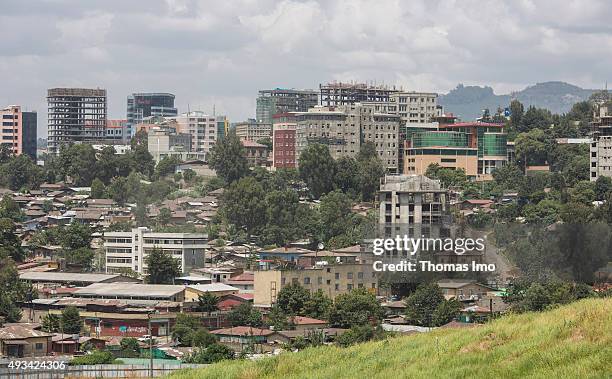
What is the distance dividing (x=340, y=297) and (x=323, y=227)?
31.2m

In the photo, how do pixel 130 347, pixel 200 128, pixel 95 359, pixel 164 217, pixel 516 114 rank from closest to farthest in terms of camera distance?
pixel 95 359
pixel 130 347
pixel 164 217
pixel 516 114
pixel 200 128

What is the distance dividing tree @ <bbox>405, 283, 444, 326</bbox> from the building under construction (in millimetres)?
84833

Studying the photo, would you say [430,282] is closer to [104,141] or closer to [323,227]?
[323,227]

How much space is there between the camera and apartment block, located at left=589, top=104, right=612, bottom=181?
311 feet

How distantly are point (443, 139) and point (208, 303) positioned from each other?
5195cm

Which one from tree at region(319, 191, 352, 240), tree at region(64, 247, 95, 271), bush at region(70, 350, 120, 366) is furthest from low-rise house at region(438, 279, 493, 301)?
tree at region(319, 191, 352, 240)

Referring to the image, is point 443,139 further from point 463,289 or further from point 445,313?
point 445,313

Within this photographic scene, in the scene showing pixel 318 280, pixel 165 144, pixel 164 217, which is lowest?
pixel 318 280

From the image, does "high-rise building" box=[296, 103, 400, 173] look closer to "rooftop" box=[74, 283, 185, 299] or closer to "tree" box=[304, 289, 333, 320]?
"rooftop" box=[74, 283, 185, 299]

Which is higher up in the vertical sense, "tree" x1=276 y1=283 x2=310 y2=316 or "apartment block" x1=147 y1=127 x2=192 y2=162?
"apartment block" x1=147 y1=127 x2=192 y2=162

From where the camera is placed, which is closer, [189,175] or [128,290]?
[128,290]

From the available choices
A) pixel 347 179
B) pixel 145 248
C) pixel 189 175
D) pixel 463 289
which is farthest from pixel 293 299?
pixel 189 175

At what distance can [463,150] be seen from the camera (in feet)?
352

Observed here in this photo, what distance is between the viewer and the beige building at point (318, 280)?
2406 inches
